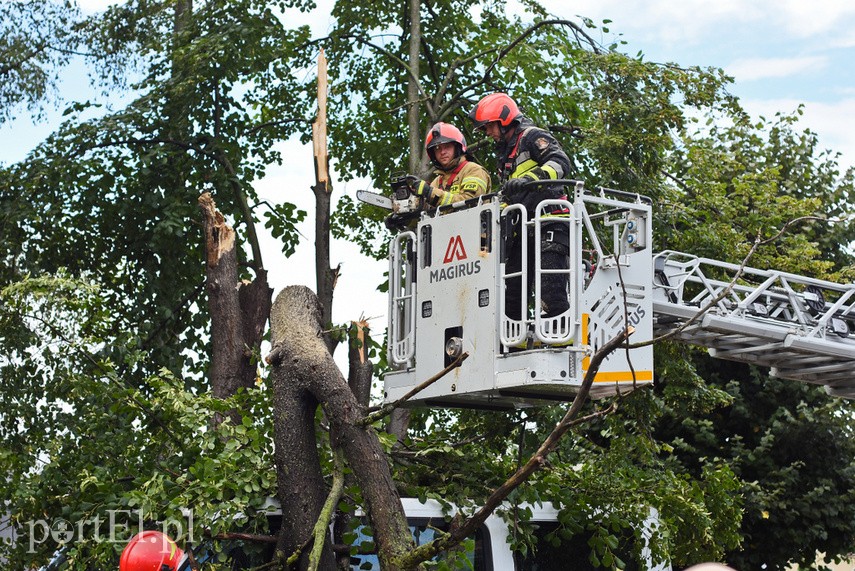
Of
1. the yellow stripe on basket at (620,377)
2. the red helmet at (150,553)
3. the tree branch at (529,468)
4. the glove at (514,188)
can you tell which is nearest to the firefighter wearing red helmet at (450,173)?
the glove at (514,188)

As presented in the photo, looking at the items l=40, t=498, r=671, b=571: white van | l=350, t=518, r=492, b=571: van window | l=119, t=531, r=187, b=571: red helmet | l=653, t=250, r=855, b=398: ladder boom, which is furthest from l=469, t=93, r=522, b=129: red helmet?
l=119, t=531, r=187, b=571: red helmet

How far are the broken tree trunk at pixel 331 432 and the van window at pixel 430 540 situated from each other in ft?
1.12

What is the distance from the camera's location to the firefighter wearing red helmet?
834 centimetres

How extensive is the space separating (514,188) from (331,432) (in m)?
1.94

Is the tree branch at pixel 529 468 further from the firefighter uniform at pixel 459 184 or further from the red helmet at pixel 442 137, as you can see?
the red helmet at pixel 442 137

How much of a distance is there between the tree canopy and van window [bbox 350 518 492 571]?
233mm

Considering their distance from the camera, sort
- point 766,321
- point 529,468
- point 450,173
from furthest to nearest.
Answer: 1. point 766,321
2. point 450,173
3. point 529,468

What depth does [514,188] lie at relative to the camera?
7770 mm

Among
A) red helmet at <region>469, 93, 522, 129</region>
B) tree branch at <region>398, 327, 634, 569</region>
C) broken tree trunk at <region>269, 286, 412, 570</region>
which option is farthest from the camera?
red helmet at <region>469, 93, 522, 129</region>

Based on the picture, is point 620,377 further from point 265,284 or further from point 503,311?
point 265,284

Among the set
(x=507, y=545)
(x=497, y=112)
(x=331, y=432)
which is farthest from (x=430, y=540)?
(x=497, y=112)

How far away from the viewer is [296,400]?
7762mm

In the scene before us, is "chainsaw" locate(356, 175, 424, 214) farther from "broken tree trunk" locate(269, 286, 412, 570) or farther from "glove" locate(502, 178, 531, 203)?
"broken tree trunk" locate(269, 286, 412, 570)

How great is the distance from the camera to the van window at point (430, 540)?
7562 mm
